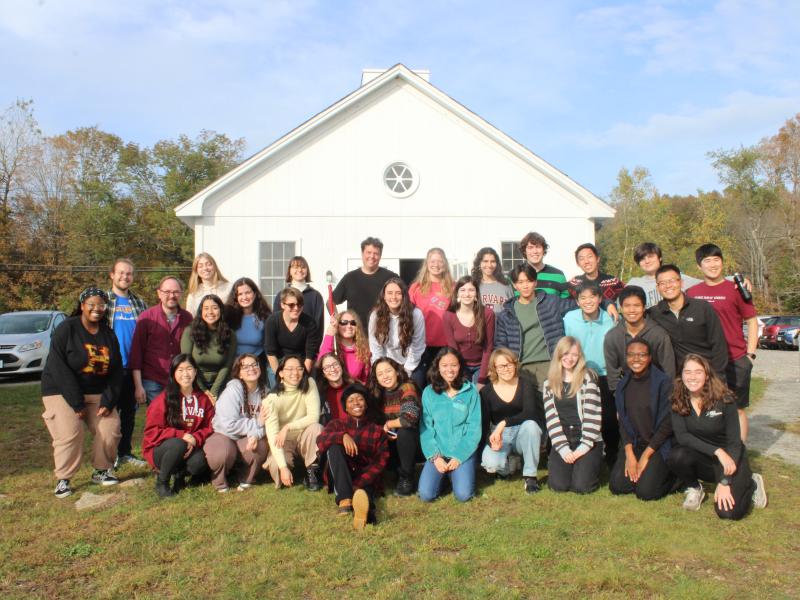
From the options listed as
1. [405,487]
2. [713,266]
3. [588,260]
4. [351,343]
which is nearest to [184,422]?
[351,343]

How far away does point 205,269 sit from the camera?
6273 millimetres

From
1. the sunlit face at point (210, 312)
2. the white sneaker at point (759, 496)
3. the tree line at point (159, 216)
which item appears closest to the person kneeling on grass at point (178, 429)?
the sunlit face at point (210, 312)

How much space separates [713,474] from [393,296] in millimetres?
2935

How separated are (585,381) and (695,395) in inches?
34.7

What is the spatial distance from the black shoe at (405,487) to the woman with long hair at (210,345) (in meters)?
1.79

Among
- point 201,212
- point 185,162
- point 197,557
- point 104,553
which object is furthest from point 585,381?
point 185,162

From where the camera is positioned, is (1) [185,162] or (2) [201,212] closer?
(2) [201,212]

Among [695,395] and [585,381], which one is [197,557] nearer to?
[585,381]

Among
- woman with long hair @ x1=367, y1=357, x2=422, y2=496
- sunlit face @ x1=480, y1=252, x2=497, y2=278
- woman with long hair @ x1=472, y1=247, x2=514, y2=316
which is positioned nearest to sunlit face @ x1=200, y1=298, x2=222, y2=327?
woman with long hair @ x1=367, y1=357, x2=422, y2=496

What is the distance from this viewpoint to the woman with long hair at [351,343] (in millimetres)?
5902

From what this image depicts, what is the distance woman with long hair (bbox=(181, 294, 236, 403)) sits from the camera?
5746mm

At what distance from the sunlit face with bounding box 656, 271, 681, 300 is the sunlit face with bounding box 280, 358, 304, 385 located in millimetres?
3140

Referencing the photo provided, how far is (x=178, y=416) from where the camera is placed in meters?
5.46

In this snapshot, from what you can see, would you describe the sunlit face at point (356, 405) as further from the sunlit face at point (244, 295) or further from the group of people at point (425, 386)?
the sunlit face at point (244, 295)
